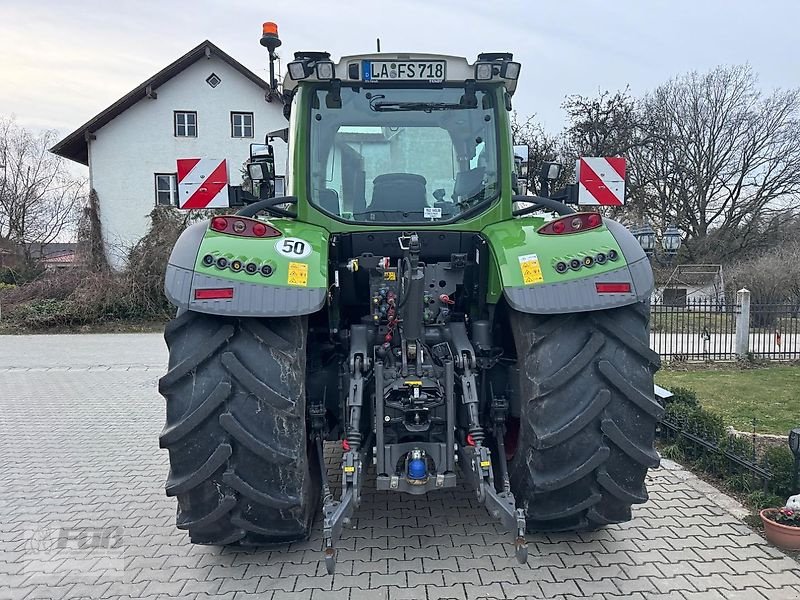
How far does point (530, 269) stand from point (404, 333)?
75 centimetres

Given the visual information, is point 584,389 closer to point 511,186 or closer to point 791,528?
point 511,186

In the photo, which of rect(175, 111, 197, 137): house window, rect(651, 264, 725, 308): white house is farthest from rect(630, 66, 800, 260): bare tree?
rect(175, 111, 197, 137): house window

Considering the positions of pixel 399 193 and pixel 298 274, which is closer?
pixel 298 274

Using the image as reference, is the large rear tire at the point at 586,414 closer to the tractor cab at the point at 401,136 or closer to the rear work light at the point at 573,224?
the rear work light at the point at 573,224

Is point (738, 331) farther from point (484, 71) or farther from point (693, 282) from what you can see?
point (693, 282)

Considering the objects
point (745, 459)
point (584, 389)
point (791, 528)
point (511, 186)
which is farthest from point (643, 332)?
point (745, 459)

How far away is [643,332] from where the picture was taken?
3.06 meters

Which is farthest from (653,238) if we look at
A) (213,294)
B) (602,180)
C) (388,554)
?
(213,294)

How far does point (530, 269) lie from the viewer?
2.99 metres

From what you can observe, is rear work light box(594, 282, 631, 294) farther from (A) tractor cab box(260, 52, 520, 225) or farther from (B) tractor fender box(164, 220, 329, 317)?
(B) tractor fender box(164, 220, 329, 317)

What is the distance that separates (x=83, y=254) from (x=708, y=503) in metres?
21.2

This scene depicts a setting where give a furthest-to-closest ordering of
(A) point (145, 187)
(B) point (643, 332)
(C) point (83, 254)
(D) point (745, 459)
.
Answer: (A) point (145, 187), (C) point (83, 254), (D) point (745, 459), (B) point (643, 332)

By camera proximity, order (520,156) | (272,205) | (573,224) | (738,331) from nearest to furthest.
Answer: (573,224)
(272,205)
(520,156)
(738,331)

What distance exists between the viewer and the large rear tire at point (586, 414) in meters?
2.93
